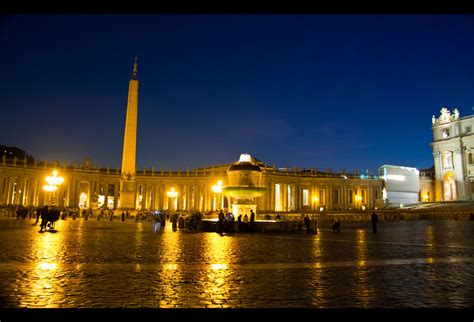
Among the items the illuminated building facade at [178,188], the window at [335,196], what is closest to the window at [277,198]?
the illuminated building facade at [178,188]

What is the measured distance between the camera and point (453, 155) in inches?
2825

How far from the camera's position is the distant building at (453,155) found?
68.8 metres

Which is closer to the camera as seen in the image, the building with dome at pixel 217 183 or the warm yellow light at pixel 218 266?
the warm yellow light at pixel 218 266

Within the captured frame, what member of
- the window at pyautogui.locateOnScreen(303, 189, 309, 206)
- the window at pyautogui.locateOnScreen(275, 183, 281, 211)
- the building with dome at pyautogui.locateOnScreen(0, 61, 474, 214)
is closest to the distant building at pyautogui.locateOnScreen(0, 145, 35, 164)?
the building with dome at pyautogui.locateOnScreen(0, 61, 474, 214)

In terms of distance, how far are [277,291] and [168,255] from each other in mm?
5948

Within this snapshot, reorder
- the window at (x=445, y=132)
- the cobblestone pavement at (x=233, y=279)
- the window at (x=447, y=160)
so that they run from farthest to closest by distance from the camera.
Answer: the window at (x=445, y=132), the window at (x=447, y=160), the cobblestone pavement at (x=233, y=279)

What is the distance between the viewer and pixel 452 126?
7294cm

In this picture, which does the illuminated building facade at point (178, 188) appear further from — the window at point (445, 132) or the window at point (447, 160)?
the window at point (445, 132)

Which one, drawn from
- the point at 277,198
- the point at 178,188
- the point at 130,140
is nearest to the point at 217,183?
the point at 178,188

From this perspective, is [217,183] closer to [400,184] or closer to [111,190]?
[111,190]

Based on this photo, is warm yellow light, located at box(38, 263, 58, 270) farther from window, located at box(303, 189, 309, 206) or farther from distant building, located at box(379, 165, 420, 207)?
distant building, located at box(379, 165, 420, 207)

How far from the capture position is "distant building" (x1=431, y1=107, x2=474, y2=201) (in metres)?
68.8
